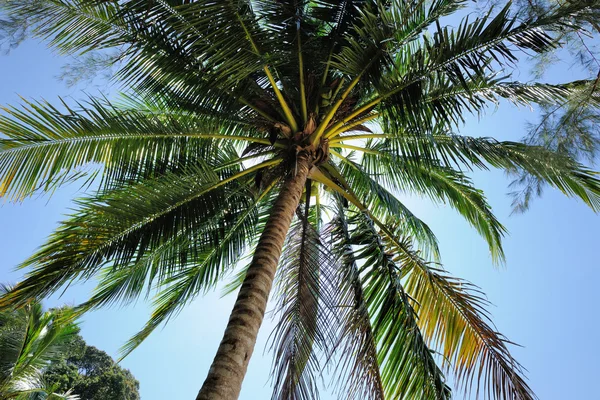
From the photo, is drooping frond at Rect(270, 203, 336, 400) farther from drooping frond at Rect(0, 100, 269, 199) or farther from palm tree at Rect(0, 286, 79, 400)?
palm tree at Rect(0, 286, 79, 400)

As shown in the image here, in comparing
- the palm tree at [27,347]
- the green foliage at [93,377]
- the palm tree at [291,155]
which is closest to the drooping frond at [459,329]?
the palm tree at [291,155]

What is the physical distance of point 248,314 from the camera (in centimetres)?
375

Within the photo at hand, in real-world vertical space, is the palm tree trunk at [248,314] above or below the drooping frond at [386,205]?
below

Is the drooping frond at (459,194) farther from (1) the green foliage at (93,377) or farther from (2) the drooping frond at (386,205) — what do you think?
(1) the green foliage at (93,377)

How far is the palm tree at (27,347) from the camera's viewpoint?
904 centimetres

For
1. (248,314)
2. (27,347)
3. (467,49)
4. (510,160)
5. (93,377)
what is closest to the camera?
(248,314)

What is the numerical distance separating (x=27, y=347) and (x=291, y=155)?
6.96 metres

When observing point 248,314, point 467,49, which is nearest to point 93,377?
point 248,314

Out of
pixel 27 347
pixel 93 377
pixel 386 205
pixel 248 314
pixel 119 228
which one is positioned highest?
pixel 386 205

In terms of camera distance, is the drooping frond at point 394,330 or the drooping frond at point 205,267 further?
the drooping frond at point 205,267

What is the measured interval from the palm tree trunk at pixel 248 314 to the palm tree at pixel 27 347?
5.85 metres

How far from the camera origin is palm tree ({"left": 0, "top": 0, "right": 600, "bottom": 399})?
466 centimetres

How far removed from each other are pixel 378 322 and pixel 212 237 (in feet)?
7.50

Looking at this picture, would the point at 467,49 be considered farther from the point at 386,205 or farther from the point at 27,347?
the point at 27,347
